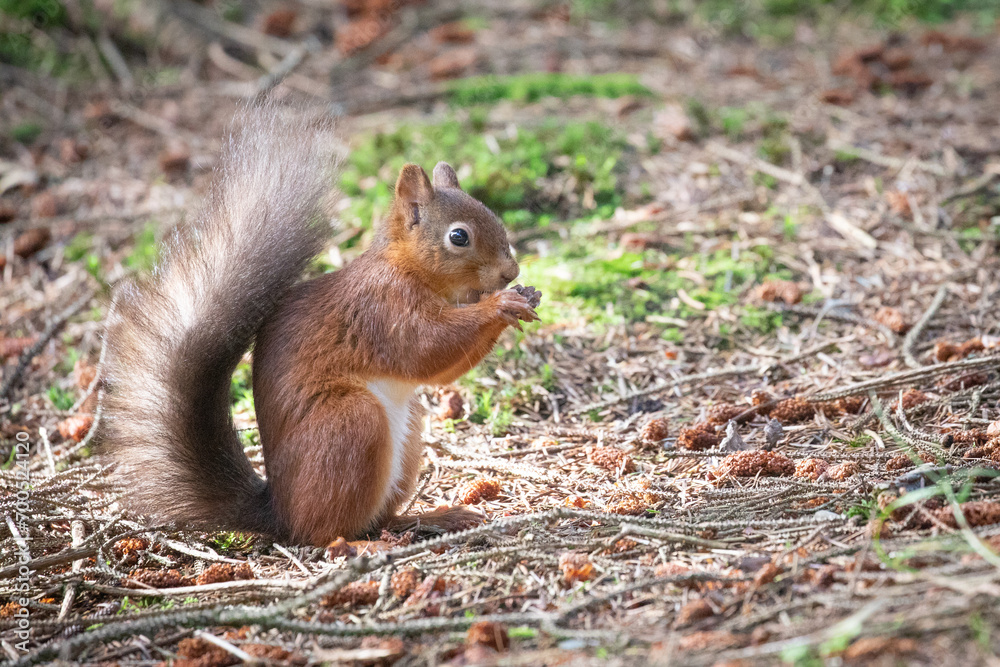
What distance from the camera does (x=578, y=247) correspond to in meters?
3.76

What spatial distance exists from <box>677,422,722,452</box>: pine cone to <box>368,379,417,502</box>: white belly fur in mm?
801

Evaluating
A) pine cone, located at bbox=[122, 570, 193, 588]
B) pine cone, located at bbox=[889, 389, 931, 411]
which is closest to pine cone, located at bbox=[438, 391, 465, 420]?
pine cone, located at bbox=[122, 570, 193, 588]

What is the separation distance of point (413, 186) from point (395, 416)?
0.67 meters

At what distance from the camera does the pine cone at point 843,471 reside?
2.19 metres

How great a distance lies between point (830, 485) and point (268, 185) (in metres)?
1.61

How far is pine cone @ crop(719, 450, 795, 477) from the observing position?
2330mm

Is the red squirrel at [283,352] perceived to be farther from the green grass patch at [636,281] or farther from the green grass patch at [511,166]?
the green grass patch at [511,166]

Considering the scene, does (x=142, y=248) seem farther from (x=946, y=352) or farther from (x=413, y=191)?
(x=946, y=352)

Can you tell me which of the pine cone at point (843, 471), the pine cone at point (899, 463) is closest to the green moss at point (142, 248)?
→ the pine cone at point (843, 471)

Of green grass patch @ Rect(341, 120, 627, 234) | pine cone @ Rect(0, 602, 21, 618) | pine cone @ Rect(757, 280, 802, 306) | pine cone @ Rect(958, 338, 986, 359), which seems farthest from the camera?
green grass patch @ Rect(341, 120, 627, 234)

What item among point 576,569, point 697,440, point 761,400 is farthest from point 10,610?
point 761,400

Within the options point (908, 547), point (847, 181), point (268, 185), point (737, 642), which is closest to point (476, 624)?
point (737, 642)

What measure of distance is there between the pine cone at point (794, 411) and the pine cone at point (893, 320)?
2.01 feet

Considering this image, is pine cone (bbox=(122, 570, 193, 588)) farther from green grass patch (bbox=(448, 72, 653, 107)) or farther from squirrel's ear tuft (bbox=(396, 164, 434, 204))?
green grass patch (bbox=(448, 72, 653, 107))
